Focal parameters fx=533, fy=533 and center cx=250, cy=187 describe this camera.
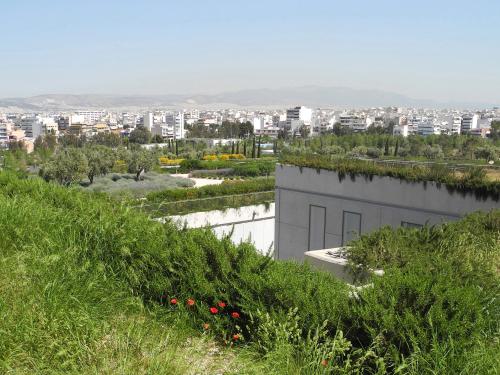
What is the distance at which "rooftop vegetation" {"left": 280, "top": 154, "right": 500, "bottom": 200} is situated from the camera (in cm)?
1103

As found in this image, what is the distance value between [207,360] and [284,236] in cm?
1196

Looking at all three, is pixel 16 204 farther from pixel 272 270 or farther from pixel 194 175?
pixel 194 175

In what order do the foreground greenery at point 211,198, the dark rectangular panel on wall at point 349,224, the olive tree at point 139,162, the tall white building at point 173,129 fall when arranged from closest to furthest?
1. the dark rectangular panel on wall at point 349,224
2. the foreground greenery at point 211,198
3. the olive tree at point 139,162
4. the tall white building at point 173,129

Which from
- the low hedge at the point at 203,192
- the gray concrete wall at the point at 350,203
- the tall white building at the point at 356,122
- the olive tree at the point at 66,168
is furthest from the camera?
the tall white building at the point at 356,122

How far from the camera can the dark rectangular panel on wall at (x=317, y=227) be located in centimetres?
1386

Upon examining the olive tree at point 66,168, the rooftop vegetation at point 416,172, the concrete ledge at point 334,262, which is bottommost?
the olive tree at point 66,168

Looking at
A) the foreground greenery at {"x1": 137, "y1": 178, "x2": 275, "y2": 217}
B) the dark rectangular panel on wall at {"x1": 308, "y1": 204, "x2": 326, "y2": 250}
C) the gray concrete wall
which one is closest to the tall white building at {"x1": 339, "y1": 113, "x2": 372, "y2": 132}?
the foreground greenery at {"x1": 137, "y1": 178, "x2": 275, "y2": 217}

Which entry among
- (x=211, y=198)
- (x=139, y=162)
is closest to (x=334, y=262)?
(x=211, y=198)

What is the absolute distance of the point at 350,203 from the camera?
13.2 m

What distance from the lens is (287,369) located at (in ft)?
9.10

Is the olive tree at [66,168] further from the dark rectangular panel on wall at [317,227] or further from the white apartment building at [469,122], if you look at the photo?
the white apartment building at [469,122]

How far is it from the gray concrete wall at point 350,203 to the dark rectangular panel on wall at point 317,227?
7cm

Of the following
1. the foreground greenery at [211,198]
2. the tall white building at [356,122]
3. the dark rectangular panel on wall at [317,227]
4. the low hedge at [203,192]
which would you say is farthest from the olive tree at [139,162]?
the tall white building at [356,122]

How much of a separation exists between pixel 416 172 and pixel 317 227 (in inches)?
123
